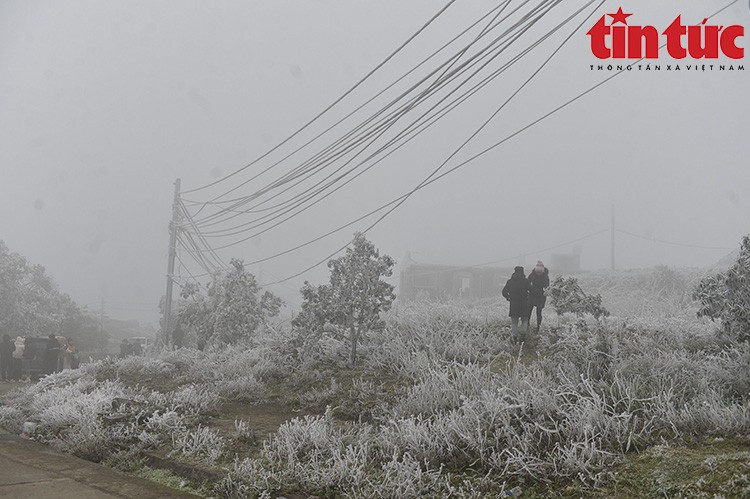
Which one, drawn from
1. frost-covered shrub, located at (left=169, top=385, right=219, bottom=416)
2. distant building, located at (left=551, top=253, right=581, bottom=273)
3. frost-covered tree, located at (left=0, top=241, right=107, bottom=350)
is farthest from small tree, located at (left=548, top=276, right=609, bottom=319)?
distant building, located at (left=551, top=253, right=581, bottom=273)

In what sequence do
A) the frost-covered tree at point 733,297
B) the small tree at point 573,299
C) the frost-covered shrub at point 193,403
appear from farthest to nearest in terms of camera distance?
1. the small tree at point 573,299
2. the frost-covered shrub at point 193,403
3. the frost-covered tree at point 733,297

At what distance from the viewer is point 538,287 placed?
11.2 metres

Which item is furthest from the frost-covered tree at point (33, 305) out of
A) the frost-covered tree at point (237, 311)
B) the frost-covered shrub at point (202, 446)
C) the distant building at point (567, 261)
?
the distant building at point (567, 261)

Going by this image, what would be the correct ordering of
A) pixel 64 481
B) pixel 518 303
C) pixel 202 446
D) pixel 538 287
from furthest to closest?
1. pixel 538 287
2. pixel 518 303
3. pixel 202 446
4. pixel 64 481

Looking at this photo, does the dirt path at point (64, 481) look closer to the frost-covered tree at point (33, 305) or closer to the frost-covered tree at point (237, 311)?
the frost-covered tree at point (237, 311)

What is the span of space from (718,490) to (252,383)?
7.31 m

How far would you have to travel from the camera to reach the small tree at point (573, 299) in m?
10.1

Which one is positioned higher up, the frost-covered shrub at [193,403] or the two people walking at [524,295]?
the two people walking at [524,295]

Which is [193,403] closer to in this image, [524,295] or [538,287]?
[524,295]

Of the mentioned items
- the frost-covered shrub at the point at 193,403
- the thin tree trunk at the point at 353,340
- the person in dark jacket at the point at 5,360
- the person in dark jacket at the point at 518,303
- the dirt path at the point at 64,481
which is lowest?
the person in dark jacket at the point at 5,360

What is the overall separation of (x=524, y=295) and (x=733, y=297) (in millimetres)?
4000

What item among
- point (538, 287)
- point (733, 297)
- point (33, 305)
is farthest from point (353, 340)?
point (33, 305)

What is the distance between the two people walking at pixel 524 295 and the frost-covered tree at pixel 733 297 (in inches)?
137

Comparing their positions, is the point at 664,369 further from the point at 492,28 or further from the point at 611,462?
the point at 492,28
